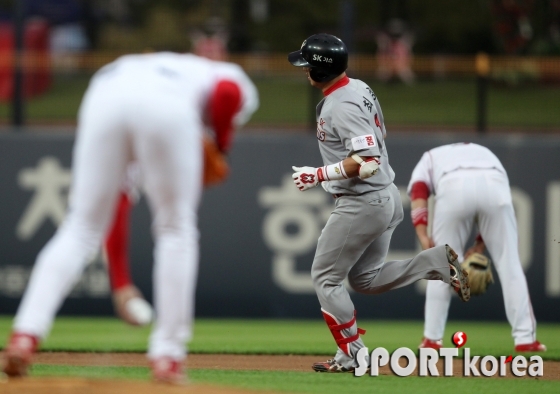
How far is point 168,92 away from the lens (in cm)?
453

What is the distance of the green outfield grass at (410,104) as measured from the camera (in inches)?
484

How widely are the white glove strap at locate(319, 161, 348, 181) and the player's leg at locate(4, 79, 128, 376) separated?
6.44 feet

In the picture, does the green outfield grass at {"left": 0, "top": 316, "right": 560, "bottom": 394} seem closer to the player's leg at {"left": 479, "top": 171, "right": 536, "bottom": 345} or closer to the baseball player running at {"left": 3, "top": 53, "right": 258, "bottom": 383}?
the player's leg at {"left": 479, "top": 171, "right": 536, "bottom": 345}

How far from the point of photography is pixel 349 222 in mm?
6375

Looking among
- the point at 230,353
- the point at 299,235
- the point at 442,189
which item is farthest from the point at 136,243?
the point at 442,189

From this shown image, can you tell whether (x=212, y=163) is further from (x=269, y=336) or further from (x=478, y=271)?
(x=269, y=336)

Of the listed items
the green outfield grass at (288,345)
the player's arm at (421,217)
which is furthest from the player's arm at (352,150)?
the player's arm at (421,217)

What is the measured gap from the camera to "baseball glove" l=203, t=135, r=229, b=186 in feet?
15.6

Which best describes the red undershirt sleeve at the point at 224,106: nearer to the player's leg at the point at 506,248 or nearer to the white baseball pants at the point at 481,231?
the white baseball pants at the point at 481,231

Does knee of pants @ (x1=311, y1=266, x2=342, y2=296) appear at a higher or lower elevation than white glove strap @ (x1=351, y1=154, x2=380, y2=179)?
lower

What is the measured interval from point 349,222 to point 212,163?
1788 mm

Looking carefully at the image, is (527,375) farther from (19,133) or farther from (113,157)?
(19,133)

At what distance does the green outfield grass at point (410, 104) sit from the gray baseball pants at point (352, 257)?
5907 millimetres

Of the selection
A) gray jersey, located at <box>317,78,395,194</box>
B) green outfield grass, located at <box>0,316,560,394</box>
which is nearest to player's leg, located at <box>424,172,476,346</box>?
green outfield grass, located at <box>0,316,560,394</box>
